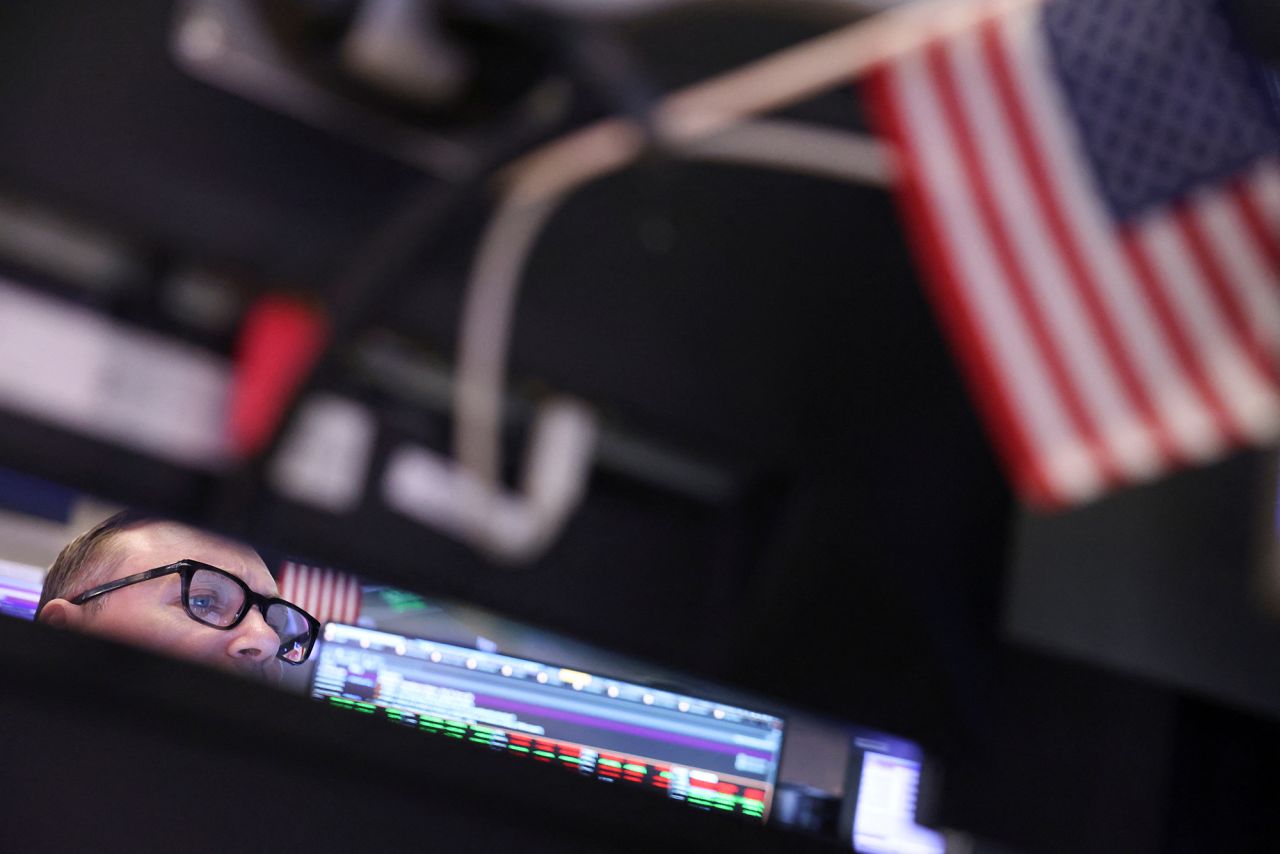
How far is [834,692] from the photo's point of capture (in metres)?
1.09

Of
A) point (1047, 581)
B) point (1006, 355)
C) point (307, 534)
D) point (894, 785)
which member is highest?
point (1006, 355)

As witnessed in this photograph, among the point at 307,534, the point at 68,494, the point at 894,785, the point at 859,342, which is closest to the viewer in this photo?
the point at 68,494

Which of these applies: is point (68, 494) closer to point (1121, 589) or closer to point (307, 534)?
point (307, 534)

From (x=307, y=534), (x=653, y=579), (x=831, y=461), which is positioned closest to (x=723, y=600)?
(x=653, y=579)

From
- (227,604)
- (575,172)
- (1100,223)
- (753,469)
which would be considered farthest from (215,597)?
(1100,223)

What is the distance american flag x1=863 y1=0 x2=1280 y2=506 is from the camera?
0.91m

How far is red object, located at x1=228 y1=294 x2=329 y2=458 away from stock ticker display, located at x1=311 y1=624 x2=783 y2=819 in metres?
0.27

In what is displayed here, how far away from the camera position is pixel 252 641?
0.44 meters

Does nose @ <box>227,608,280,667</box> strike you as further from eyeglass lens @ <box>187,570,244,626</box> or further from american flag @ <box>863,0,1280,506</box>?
american flag @ <box>863,0,1280,506</box>

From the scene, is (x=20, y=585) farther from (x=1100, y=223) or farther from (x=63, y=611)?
(x=1100, y=223)

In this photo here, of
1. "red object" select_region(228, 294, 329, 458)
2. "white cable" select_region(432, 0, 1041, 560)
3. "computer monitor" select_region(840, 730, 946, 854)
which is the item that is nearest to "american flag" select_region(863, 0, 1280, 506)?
"white cable" select_region(432, 0, 1041, 560)

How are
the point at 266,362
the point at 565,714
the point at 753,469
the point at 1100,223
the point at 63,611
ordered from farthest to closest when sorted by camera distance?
the point at 753,469 < the point at 1100,223 < the point at 266,362 < the point at 565,714 < the point at 63,611

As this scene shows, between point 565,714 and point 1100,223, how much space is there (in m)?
0.67

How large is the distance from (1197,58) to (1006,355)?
1.12 feet
